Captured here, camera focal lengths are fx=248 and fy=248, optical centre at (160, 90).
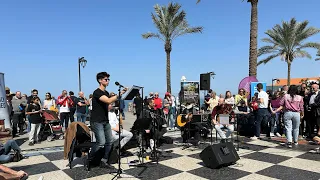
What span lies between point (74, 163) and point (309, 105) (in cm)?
666

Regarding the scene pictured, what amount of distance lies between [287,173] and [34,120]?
6.49 metres

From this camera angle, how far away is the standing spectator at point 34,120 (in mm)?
Result: 7109

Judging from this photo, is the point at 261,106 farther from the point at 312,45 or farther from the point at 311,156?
the point at 312,45

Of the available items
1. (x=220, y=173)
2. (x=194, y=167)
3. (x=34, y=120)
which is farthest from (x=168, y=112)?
(x=220, y=173)

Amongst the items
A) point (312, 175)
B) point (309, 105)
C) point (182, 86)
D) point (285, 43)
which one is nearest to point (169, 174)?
point (312, 175)

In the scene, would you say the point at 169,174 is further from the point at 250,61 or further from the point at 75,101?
the point at 250,61

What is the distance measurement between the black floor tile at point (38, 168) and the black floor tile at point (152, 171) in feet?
4.90

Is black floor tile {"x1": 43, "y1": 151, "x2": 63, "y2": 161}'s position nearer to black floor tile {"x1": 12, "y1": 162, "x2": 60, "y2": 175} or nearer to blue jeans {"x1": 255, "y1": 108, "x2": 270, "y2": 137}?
black floor tile {"x1": 12, "y1": 162, "x2": 60, "y2": 175}

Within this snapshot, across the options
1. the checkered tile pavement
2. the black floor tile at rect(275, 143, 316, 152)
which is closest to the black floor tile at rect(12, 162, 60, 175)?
the checkered tile pavement

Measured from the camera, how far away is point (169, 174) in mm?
4293

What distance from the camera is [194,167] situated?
15.4ft

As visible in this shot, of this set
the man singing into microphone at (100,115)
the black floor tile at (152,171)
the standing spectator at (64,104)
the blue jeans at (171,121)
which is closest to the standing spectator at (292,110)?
the black floor tile at (152,171)

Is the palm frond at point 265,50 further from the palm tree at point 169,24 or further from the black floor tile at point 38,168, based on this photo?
the black floor tile at point 38,168

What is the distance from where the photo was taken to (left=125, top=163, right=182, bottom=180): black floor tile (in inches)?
165
